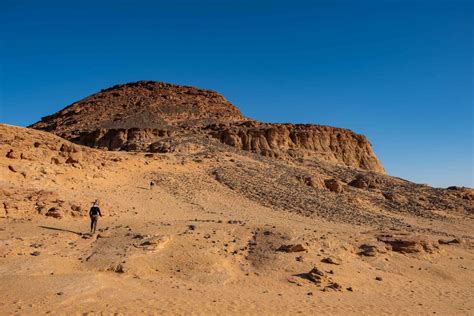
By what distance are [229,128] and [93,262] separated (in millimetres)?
28409

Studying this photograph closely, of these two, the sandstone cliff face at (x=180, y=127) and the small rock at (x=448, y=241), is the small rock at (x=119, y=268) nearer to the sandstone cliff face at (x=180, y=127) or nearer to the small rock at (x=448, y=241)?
the small rock at (x=448, y=241)

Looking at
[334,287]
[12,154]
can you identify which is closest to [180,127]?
[12,154]

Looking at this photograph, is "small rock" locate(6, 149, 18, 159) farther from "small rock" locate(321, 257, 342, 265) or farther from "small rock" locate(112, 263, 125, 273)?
"small rock" locate(321, 257, 342, 265)

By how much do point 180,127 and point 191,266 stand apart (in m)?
32.9

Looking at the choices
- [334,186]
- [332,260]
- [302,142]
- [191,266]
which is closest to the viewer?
[191,266]

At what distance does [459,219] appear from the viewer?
85.9 ft

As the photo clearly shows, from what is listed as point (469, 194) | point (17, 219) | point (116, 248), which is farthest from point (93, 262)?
point (469, 194)

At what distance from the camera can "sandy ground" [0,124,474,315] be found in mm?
8477

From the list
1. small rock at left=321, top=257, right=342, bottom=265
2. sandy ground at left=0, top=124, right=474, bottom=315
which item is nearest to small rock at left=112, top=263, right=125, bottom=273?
sandy ground at left=0, top=124, right=474, bottom=315

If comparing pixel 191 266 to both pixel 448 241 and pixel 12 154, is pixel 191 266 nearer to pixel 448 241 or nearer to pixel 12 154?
pixel 12 154

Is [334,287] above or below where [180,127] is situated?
below

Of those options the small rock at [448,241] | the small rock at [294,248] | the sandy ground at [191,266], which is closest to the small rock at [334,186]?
the sandy ground at [191,266]

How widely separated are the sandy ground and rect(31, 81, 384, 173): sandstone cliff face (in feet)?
53.1

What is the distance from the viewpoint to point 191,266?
415 inches
